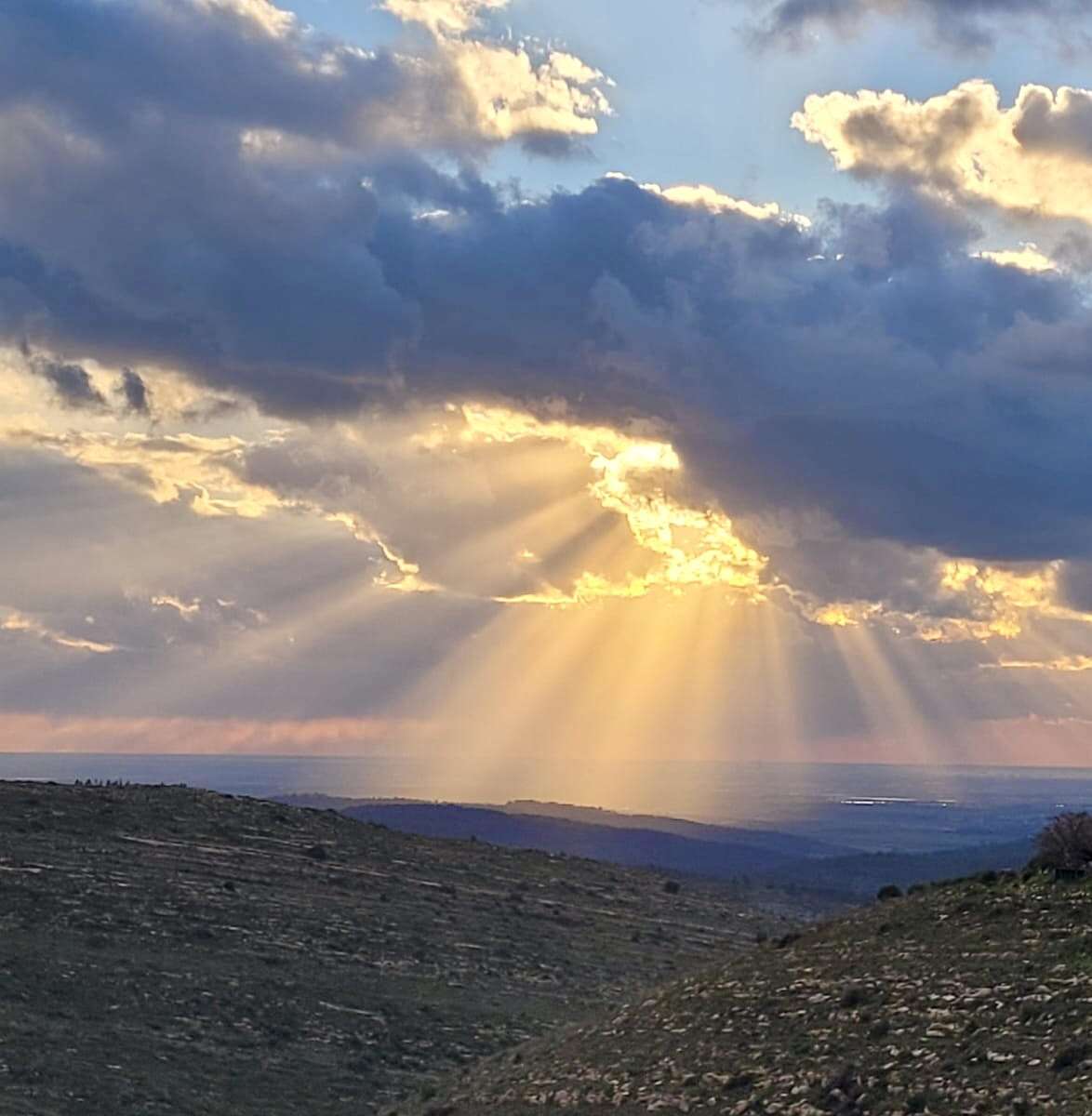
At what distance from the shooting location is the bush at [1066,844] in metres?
29.8

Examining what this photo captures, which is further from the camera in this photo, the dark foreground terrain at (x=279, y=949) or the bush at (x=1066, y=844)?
the dark foreground terrain at (x=279, y=949)

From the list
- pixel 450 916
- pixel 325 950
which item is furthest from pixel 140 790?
pixel 325 950

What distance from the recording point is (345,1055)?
3466cm

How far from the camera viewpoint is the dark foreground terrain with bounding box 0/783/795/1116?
105 ft

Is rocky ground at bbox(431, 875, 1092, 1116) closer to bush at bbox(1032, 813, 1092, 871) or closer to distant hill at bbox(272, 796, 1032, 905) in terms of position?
bush at bbox(1032, 813, 1092, 871)

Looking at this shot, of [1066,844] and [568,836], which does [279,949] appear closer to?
[1066,844]

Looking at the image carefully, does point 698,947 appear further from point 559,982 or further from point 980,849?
point 980,849

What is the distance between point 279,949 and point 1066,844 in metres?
20.7

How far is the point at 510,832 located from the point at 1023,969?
151 meters

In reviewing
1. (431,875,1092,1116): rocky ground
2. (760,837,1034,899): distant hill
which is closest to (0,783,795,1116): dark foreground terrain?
(431,875,1092,1116): rocky ground

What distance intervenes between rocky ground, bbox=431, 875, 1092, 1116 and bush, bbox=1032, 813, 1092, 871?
30.1 inches

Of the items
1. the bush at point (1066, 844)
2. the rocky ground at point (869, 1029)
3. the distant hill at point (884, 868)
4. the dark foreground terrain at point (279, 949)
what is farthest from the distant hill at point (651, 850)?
the rocky ground at point (869, 1029)

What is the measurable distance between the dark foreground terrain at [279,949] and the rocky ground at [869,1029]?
508cm

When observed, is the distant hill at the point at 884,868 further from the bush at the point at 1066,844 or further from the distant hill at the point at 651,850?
the bush at the point at 1066,844
